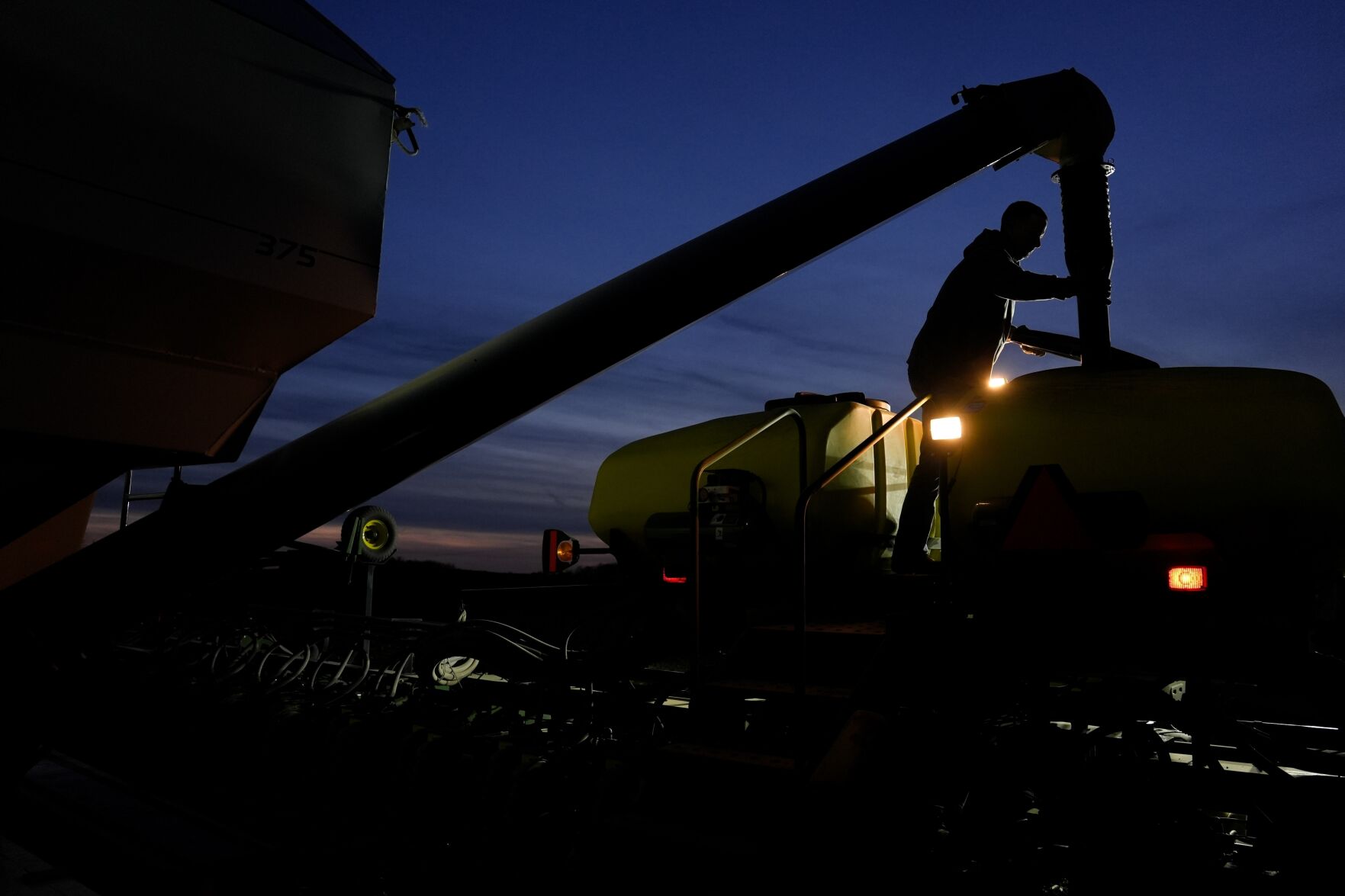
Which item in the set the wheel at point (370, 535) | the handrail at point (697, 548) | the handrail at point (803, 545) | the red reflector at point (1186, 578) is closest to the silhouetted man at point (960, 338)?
the handrail at point (803, 545)

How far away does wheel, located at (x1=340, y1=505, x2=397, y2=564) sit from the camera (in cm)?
666

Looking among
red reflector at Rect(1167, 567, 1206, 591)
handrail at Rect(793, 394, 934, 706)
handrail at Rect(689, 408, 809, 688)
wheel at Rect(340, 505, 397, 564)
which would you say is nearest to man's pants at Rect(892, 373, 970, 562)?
handrail at Rect(793, 394, 934, 706)

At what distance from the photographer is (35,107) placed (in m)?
2.55

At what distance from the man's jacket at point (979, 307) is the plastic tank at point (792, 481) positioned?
0.63 m

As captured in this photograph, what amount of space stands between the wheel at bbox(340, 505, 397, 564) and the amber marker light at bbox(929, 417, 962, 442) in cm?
449

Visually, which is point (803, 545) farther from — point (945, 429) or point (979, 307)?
point (979, 307)

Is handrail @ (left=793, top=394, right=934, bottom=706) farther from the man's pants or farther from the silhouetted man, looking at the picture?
the silhouetted man

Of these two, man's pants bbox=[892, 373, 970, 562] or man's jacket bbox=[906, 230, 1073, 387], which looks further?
man's jacket bbox=[906, 230, 1073, 387]

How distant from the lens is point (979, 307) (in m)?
4.34

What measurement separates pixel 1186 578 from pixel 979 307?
1733mm

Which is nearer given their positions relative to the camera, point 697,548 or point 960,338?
point 697,548

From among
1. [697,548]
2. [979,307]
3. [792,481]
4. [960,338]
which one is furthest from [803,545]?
[979,307]

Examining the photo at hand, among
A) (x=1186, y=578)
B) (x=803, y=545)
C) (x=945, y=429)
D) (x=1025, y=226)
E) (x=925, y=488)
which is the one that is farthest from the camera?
(x=1025, y=226)

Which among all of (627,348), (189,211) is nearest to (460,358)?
(627,348)
